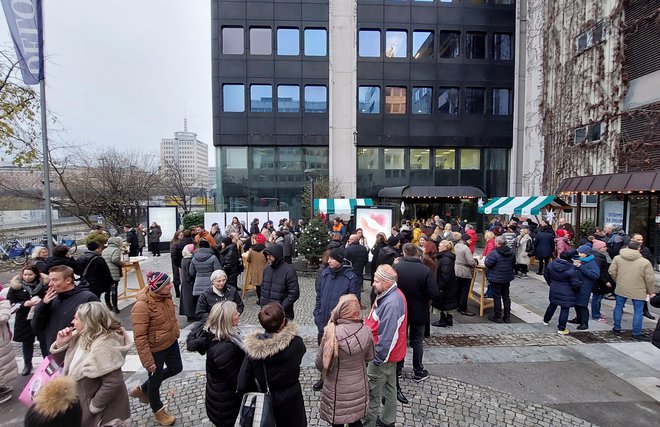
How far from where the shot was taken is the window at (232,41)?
2288 cm

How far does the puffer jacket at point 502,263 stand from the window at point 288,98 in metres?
19.2

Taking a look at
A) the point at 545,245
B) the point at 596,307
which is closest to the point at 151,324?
the point at 596,307

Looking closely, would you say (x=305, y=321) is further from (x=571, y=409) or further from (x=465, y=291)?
(x=571, y=409)

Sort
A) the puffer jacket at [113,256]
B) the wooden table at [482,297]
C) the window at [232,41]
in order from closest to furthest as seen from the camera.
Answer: the wooden table at [482,297]
the puffer jacket at [113,256]
the window at [232,41]

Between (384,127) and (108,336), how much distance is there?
22.9 m

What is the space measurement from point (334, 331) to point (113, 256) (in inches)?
284

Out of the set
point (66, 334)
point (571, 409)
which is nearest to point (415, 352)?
point (571, 409)

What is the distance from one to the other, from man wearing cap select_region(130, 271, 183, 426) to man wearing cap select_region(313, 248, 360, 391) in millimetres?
1923

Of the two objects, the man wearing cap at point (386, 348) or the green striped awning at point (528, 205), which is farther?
the green striped awning at point (528, 205)

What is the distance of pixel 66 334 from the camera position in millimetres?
3062

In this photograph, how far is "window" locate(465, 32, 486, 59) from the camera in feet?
78.6

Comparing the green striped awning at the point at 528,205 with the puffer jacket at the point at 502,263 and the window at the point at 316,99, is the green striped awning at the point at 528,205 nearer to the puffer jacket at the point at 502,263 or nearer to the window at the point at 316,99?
the puffer jacket at the point at 502,263

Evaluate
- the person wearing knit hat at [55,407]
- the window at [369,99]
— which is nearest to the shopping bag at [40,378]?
the person wearing knit hat at [55,407]

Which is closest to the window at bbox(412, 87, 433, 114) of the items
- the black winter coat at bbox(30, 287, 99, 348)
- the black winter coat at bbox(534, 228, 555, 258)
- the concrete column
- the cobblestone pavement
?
the concrete column
